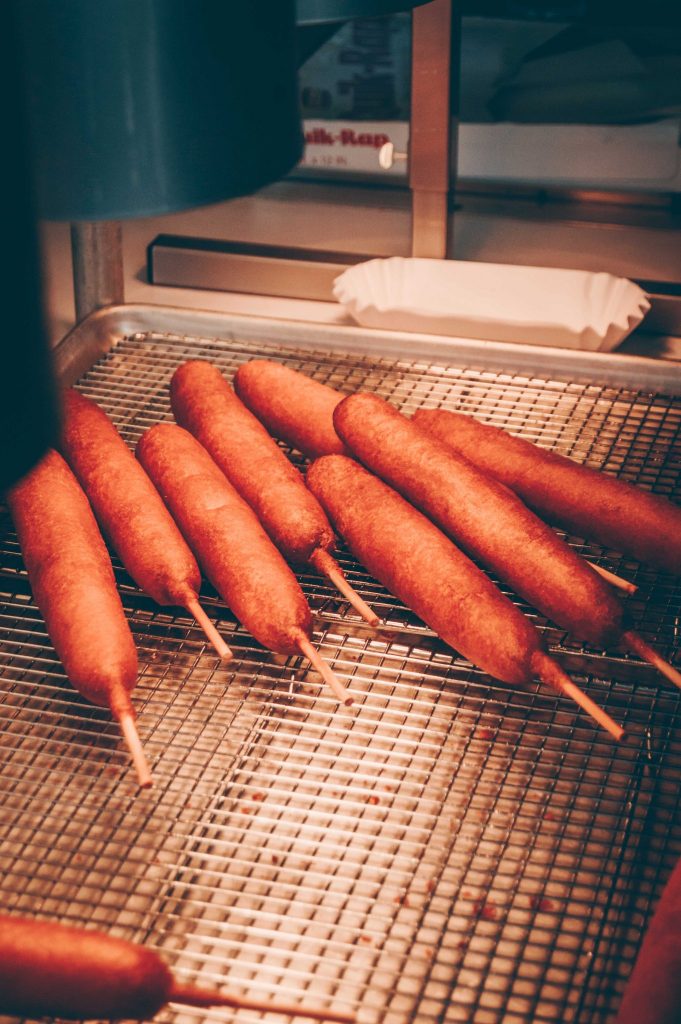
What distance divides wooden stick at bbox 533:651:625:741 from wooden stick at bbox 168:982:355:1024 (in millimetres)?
477

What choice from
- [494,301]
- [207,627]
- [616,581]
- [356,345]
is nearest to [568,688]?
[616,581]

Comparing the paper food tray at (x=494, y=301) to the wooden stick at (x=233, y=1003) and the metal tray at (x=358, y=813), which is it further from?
the wooden stick at (x=233, y=1003)

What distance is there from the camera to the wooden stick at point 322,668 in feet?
4.73

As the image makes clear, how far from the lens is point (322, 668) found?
1472 millimetres

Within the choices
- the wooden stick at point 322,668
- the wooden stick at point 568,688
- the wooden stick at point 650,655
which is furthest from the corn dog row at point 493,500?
the wooden stick at point 322,668

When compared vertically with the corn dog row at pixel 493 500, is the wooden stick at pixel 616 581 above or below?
below

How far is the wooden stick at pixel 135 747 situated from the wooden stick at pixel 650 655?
0.65m

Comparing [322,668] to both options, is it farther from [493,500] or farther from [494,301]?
[494,301]

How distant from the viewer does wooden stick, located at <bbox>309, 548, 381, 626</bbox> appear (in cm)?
157

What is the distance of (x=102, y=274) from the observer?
244 cm

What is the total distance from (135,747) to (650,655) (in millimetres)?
669

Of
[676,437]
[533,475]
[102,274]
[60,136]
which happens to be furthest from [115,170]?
[102,274]

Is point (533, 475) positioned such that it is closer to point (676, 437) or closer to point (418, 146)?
point (676, 437)

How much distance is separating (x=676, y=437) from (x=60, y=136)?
1454mm
